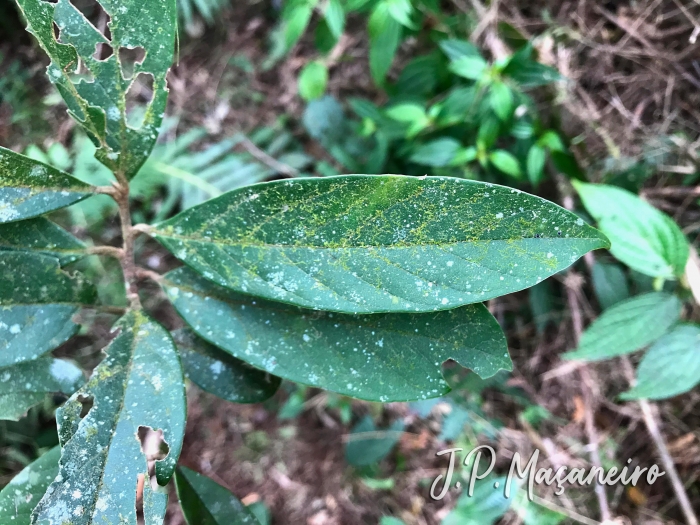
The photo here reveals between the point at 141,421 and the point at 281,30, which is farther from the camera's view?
the point at 281,30

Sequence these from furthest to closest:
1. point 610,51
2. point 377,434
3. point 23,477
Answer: point 377,434 → point 610,51 → point 23,477

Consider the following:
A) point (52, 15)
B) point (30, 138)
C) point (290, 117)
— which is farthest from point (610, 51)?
point (30, 138)

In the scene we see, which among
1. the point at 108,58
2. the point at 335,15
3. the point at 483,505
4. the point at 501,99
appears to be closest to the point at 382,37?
the point at 335,15

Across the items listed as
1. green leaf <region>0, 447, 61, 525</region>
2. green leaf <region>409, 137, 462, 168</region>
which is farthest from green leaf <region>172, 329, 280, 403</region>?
green leaf <region>409, 137, 462, 168</region>

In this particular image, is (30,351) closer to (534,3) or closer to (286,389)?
(286,389)

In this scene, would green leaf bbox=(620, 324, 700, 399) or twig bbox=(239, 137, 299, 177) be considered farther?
twig bbox=(239, 137, 299, 177)

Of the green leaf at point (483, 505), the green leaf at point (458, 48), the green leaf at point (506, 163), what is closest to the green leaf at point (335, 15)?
the green leaf at point (458, 48)

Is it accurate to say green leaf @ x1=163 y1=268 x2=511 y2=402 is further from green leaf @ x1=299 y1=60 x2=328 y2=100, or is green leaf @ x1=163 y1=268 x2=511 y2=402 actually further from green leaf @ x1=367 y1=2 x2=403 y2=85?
green leaf @ x1=299 y1=60 x2=328 y2=100
